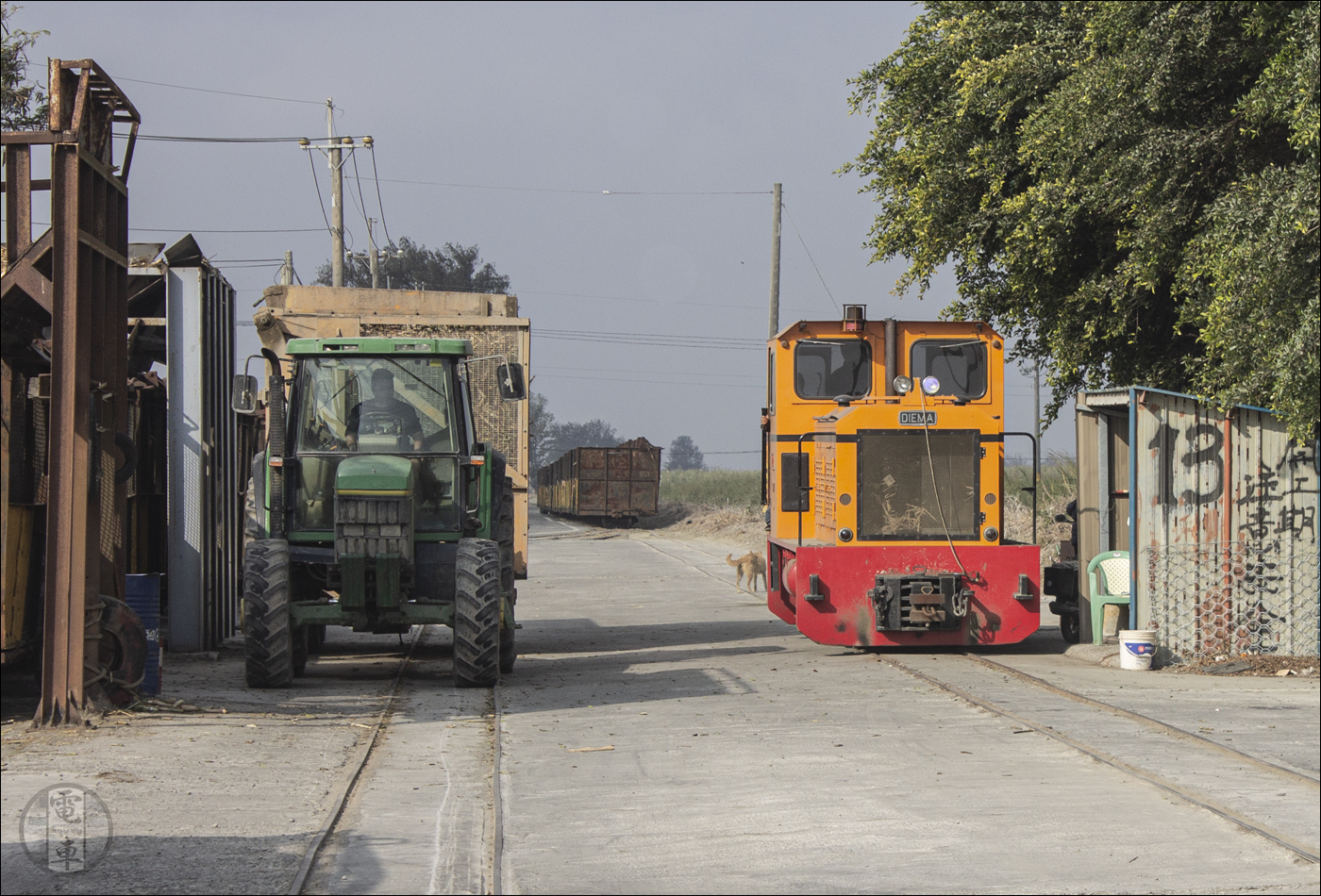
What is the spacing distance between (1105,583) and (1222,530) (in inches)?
57.7

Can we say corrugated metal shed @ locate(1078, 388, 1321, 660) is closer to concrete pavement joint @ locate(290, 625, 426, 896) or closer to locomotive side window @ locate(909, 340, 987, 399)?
locomotive side window @ locate(909, 340, 987, 399)

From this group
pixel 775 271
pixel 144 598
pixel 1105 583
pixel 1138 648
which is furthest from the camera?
pixel 775 271

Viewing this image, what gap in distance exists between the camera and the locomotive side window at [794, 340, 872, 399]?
14656 millimetres

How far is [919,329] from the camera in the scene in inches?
573

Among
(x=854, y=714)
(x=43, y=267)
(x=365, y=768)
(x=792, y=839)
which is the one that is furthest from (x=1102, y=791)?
(x=43, y=267)

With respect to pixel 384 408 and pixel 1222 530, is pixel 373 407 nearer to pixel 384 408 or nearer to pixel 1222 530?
pixel 384 408

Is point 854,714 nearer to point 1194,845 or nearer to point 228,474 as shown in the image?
point 1194,845

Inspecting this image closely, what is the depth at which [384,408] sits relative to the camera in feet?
41.0

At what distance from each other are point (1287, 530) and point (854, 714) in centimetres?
516

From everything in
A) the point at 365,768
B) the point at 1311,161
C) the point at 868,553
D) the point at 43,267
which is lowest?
the point at 365,768

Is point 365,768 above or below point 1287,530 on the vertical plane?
below

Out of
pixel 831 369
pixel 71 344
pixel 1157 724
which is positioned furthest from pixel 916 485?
pixel 71 344

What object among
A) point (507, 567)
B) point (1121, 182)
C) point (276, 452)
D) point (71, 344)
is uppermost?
A: point (1121, 182)

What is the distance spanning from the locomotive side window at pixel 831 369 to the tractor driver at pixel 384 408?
4.45 m
